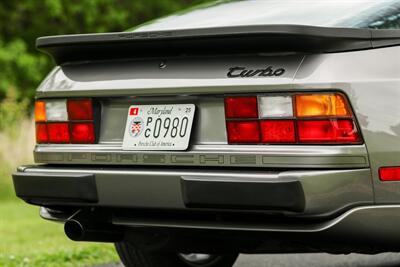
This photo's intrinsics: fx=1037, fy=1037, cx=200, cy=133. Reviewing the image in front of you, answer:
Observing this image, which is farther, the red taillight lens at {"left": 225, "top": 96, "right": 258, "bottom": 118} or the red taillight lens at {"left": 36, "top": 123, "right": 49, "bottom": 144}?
the red taillight lens at {"left": 36, "top": 123, "right": 49, "bottom": 144}

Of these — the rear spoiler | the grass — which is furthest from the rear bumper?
the grass

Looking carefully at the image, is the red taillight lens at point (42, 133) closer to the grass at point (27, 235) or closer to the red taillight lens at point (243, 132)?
the red taillight lens at point (243, 132)

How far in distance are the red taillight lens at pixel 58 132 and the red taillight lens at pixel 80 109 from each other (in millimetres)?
64

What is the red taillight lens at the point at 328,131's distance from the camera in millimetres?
4234

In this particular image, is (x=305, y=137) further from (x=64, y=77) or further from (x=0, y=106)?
(x=0, y=106)

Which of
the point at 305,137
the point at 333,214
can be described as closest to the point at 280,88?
the point at 305,137

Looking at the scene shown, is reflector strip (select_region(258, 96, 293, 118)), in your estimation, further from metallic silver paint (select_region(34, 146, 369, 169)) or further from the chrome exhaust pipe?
the chrome exhaust pipe

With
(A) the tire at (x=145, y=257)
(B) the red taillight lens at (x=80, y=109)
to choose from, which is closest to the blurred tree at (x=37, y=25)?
(A) the tire at (x=145, y=257)

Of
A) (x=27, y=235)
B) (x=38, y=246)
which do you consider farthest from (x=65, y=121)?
(x=27, y=235)

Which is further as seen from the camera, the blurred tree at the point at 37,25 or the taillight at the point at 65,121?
the blurred tree at the point at 37,25

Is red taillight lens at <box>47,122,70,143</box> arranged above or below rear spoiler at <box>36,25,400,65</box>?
below

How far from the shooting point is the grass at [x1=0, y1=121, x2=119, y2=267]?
7004 mm

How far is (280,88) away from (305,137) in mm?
227

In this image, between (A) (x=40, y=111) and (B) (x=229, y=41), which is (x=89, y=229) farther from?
(B) (x=229, y=41)
